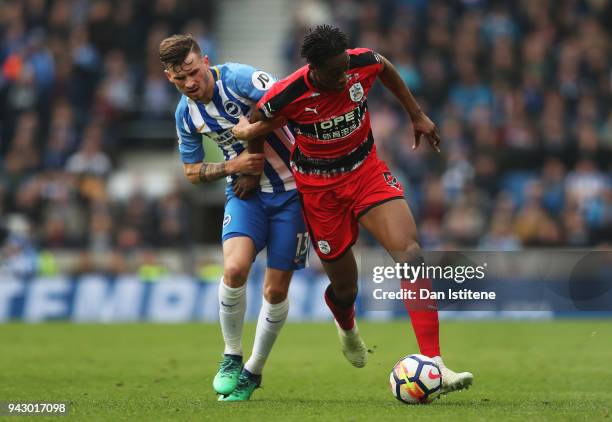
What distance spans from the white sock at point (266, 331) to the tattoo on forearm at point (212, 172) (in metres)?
1.00

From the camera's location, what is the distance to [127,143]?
74.8 ft

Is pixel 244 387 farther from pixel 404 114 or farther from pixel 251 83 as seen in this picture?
pixel 404 114

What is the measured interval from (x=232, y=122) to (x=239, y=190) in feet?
1.62

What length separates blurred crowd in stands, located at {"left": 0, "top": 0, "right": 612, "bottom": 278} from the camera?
19.5 meters

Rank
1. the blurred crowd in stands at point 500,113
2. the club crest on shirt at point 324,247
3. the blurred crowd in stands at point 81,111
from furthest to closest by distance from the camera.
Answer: the blurred crowd in stands at point 81,111 → the blurred crowd in stands at point 500,113 → the club crest on shirt at point 324,247

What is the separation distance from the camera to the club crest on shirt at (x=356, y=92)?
8047 millimetres

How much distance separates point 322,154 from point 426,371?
5.47ft

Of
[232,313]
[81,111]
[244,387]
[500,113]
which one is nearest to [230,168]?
[232,313]

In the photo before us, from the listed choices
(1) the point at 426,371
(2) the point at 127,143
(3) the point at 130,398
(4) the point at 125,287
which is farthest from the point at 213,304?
(1) the point at 426,371

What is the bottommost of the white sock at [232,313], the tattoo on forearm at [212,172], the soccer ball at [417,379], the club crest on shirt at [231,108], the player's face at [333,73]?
the soccer ball at [417,379]

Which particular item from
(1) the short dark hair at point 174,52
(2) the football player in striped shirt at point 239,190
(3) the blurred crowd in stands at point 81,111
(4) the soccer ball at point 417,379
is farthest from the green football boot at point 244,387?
(3) the blurred crowd in stands at point 81,111

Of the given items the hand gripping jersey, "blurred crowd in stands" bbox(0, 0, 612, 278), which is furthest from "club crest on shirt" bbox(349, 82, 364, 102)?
"blurred crowd in stands" bbox(0, 0, 612, 278)

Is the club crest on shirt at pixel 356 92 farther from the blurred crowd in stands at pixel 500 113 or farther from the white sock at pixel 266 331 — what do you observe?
the blurred crowd in stands at pixel 500 113

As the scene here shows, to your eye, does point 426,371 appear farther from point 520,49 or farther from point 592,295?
point 520,49
